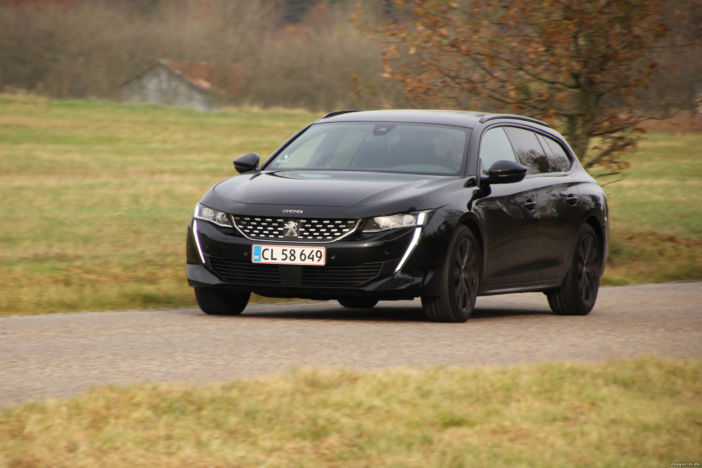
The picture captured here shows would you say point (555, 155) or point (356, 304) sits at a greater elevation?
point (555, 155)

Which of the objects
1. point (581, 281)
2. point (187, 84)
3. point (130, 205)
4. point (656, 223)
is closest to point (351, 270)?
point (581, 281)

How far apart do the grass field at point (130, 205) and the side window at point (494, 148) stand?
10.3 ft

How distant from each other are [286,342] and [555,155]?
4644mm

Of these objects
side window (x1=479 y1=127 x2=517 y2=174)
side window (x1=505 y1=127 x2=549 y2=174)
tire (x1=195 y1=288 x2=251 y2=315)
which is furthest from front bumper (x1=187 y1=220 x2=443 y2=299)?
side window (x1=505 y1=127 x2=549 y2=174)

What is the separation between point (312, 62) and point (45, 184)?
64327 millimetres

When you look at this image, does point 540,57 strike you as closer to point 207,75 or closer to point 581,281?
point 581,281

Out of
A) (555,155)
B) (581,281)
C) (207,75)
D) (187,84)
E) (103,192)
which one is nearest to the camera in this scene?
(581,281)

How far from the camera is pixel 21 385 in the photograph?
6.40 meters

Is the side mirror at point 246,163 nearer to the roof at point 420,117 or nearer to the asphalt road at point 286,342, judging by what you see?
the roof at point 420,117

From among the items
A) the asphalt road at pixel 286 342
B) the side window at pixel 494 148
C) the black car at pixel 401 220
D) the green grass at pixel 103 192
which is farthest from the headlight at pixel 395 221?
the green grass at pixel 103 192

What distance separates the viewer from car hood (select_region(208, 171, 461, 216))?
30.5 ft

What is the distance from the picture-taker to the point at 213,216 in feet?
31.6

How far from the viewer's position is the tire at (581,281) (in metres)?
11.6

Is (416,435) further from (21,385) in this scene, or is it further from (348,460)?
(21,385)
